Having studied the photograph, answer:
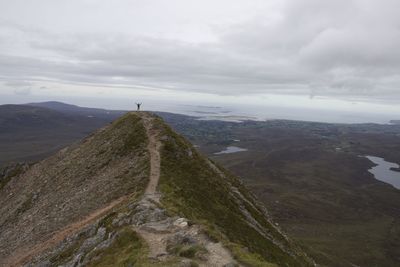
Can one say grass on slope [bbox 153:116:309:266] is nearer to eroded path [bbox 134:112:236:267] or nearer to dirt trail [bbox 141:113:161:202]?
dirt trail [bbox 141:113:161:202]

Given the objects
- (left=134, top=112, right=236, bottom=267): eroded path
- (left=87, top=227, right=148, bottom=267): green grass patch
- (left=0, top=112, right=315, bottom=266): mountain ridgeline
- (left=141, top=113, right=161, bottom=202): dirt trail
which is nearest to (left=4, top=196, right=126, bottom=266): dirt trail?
(left=0, top=112, right=315, bottom=266): mountain ridgeline

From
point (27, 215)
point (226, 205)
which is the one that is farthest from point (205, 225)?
point (27, 215)

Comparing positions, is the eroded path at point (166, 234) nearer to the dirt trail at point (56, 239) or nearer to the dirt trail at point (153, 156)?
the dirt trail at point (153, 156)

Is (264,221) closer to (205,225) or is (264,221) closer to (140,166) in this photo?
(140,166)

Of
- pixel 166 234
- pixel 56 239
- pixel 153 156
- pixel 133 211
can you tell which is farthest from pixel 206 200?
pixel 56 239

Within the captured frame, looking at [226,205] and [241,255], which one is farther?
[226,205]

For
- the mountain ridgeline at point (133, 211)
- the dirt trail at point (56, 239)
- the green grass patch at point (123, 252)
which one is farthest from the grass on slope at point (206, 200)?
the dirt trail at point (56, 239)
